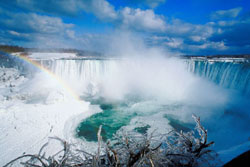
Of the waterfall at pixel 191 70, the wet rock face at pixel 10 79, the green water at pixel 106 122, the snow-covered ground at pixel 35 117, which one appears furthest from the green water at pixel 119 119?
the wet rock face at pixel 10 79

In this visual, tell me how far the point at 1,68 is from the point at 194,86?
24.4 metres

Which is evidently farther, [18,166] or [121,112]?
[121,112]

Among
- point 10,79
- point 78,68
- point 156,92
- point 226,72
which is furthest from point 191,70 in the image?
point 10,79

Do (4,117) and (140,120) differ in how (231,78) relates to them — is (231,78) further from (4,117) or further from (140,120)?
(4,117)

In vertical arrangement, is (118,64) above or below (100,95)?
above

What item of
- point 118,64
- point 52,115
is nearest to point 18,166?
point 52,115

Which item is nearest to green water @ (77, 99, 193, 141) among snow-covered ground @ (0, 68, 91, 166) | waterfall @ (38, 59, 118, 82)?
snow-covered ground @ (0, 68, 91, 166)

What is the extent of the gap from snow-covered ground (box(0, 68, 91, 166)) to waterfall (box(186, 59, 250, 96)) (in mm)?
15176

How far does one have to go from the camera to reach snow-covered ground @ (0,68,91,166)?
569 centimetres

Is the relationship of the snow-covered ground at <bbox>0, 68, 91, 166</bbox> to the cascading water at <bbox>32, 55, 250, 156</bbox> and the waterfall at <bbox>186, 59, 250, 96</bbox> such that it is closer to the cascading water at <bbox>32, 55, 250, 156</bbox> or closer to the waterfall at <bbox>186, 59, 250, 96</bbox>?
the cascading water at <bbox>32, 55, 250, 156</bbox>

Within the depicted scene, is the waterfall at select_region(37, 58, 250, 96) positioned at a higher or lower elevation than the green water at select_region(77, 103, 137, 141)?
higher

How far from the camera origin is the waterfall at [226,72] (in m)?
13.7

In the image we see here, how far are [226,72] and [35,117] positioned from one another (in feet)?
61.6

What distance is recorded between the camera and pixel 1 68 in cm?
1623
